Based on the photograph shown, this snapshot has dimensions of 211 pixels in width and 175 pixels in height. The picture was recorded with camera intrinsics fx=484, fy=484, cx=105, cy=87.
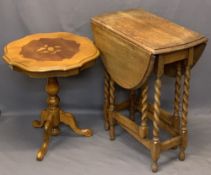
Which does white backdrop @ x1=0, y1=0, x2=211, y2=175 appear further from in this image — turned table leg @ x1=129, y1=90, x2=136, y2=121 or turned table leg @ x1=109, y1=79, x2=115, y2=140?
turned table leg @ x1=129, y1=90, x2=136, y2=121

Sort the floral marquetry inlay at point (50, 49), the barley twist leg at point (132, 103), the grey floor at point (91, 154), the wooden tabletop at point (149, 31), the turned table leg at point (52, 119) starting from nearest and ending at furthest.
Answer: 1. the wooden tabletop at point (149, 31)
2. the floral marquetry inlay at point (50, 49)
3. the grey floor at point (91, 154)
4. the turned table leg at point (52, 119)
5. the barley twist leg at point (132, 103)

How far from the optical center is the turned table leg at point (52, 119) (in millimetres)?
3035

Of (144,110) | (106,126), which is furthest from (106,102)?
(144,110)

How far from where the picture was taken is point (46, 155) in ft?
9.95

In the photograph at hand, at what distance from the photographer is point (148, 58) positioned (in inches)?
98.9

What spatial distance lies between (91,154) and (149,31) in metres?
0.87

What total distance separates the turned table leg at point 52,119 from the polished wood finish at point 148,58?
10.5 inches

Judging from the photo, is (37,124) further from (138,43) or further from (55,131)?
(138,43)

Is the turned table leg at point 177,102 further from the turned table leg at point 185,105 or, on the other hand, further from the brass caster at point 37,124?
the brass caster at point 37,124

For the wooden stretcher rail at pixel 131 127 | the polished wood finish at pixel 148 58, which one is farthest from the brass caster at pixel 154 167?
the wooden stretcher rail at pixel 131 127

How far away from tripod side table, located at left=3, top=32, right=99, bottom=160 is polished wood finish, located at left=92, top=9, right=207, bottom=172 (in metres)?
0.16

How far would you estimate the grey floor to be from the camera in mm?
2900

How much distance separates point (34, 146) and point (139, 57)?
100cm

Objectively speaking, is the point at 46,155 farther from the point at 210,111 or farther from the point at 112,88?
the point at 210,111
